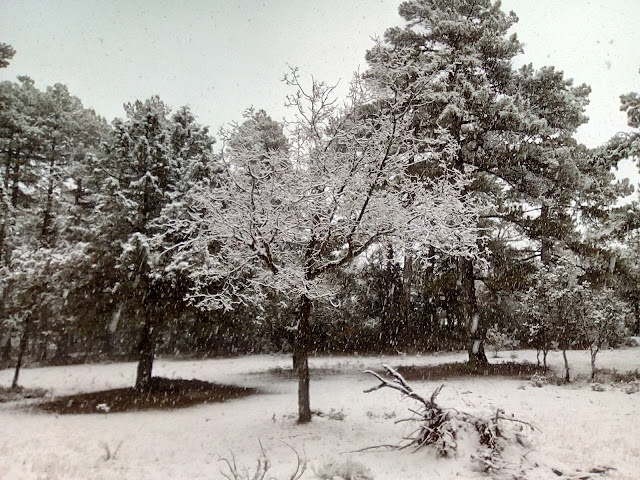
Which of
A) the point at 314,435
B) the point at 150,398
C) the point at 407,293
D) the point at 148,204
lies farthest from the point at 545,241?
the point at 150,398

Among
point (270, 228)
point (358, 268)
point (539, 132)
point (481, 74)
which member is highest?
point (481, 74)

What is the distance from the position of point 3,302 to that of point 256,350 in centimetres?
1338

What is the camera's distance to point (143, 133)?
1241 centimetres

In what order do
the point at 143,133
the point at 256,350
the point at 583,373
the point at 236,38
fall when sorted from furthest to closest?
the point at 256,350 → the point at 583,373 → the point at 143,133 → the point at 236,38

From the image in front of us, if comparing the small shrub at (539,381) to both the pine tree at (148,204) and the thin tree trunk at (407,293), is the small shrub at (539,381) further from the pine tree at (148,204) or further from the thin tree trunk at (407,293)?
the thin tree trunk at (407,293)

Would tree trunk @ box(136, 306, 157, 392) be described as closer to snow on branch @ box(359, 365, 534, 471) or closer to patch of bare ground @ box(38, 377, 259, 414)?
patch of bare ground @ box(38, 377, 259, 414)

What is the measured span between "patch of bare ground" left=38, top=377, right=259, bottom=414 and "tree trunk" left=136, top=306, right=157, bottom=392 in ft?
0.81

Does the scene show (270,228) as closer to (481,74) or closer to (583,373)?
(481,74)

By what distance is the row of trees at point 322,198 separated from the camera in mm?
7953

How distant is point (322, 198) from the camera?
308 inches

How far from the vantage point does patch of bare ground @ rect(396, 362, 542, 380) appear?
13875 millimetres

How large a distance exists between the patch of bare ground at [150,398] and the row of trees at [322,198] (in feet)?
2.74

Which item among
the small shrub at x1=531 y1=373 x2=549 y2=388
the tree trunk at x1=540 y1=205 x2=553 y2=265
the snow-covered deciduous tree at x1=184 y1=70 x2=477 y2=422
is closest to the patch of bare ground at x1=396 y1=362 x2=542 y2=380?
the small shrub at x1=531 y1=373 x2=549 y2=388

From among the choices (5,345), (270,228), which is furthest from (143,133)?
(5,345)
